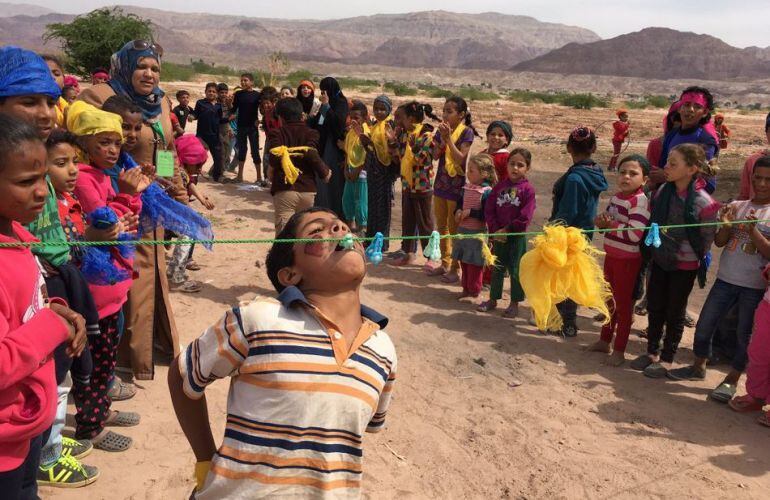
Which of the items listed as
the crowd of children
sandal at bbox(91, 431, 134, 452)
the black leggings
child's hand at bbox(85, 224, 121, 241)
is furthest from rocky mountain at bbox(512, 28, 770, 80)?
child's hand at bbox(85, 224, 121, 241)

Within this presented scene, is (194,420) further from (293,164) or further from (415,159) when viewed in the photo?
(415,159)

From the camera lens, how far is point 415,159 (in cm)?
732

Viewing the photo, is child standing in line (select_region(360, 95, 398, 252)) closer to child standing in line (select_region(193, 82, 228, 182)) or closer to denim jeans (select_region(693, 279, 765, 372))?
denim jeans (select_region(693, 279, 765, 372))

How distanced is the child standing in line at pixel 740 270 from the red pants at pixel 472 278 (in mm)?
2274

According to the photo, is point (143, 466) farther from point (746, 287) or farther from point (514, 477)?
point (746, 287)

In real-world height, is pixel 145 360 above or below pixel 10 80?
below

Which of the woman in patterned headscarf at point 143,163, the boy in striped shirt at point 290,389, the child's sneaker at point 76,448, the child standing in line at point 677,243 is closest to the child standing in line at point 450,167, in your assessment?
the child standing in line at point 677,243

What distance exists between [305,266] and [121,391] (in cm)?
297

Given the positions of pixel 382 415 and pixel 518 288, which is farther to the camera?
pixel 518 288

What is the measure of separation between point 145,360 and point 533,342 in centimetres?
330

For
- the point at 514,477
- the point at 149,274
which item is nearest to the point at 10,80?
the point at 149,274

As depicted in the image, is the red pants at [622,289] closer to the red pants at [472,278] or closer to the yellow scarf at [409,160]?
the red pants at [472,278]

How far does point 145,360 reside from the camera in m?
4.42

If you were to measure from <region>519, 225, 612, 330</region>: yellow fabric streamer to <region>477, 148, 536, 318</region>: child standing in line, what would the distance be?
151cm
